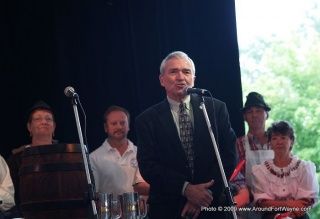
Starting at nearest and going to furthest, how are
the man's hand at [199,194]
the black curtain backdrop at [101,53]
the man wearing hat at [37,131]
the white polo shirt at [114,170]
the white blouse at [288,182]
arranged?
1. the man's hand at [199,194]
2. the white blouse at [288,182]
3. the man wearing hat at [37,131]
4. the white polo shirt at [114,170]
5. the black curtain backdrop at [101,53]

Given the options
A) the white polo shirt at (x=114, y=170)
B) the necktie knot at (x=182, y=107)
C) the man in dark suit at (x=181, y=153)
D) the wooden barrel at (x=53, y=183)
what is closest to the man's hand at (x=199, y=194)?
the man in dark suit at (x=181, y=153)

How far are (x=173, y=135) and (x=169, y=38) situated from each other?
1819mm

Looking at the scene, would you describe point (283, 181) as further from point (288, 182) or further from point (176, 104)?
point (176, 104)

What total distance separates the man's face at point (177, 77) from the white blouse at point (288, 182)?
958 mm

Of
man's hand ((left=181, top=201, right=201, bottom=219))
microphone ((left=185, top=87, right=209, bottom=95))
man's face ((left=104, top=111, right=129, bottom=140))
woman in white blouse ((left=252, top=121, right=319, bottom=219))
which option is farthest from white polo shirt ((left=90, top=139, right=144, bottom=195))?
microphone ((left=185, top=87, right=209, bottom=95))

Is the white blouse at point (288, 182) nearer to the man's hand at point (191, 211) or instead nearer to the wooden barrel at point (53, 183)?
the man's hand at point (191, 211)

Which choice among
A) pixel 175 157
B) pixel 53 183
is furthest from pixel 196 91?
pixel 53 183

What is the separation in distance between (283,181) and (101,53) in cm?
201

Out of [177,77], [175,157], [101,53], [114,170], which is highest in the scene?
[101,53]

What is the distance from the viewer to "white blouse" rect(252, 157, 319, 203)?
13.7 ft

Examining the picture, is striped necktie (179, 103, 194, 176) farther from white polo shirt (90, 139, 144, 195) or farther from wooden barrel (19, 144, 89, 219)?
white polo shirt (90, 139, 144, 195)

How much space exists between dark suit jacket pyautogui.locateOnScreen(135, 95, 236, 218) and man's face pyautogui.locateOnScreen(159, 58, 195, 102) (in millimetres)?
134

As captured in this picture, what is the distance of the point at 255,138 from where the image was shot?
4613 mm

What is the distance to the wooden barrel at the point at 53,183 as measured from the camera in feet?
11.6
